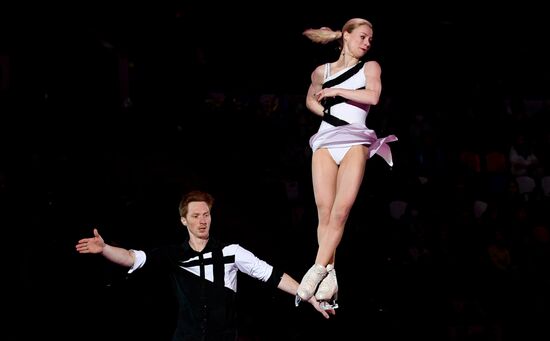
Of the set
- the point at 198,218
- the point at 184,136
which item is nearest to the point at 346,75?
the point at 198,218

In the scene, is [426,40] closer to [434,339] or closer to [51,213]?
[434,339]

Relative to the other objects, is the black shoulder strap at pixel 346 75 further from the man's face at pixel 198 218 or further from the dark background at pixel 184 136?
the dark background at pixel 184 136

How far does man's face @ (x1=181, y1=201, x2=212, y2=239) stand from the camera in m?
4.43

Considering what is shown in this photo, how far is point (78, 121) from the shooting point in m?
8.26

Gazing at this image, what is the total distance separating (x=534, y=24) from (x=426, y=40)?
111 centimetres

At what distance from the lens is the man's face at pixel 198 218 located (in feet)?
14.5

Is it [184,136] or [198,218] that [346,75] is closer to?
[198,218]

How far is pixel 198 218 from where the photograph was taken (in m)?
4.45

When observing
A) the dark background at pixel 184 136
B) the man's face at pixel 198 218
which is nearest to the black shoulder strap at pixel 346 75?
the man's face at pixel 198 218

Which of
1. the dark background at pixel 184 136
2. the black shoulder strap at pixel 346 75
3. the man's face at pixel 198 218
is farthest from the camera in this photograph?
the dark background at pixel 184 136

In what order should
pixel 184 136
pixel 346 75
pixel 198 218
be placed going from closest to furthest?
pixel 346 75 < pixel 198 218 < pixel 184 136

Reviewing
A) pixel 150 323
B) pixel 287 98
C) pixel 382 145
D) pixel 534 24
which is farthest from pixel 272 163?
pixel 382 145

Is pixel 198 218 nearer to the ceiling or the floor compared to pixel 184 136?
nearer to the floor

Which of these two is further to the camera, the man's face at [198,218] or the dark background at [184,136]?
the dark background at [184,136]
